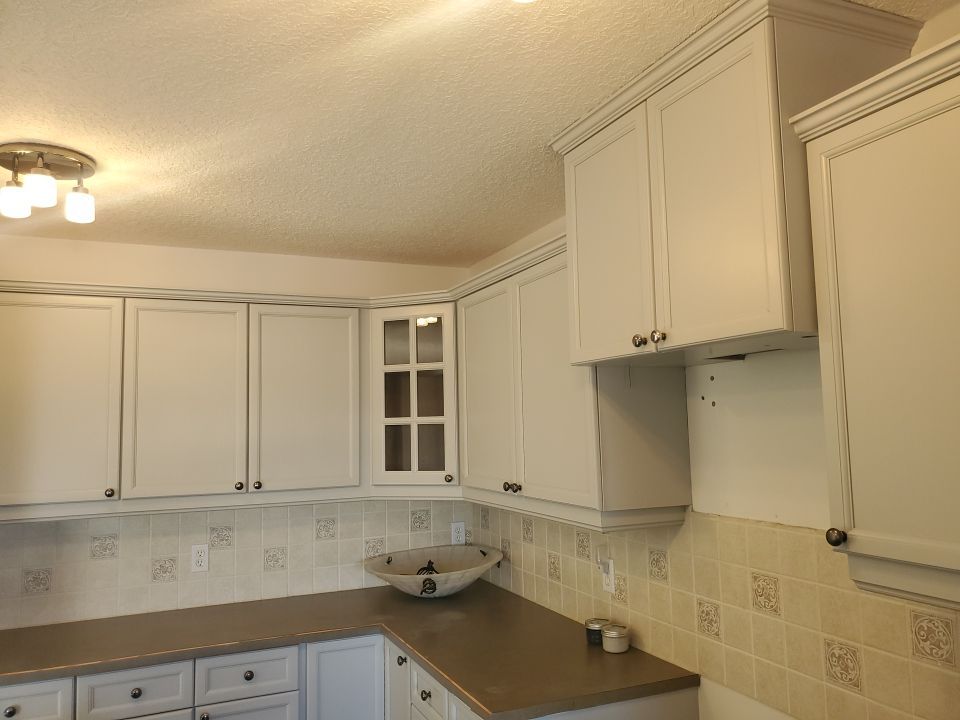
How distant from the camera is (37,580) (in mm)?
2746

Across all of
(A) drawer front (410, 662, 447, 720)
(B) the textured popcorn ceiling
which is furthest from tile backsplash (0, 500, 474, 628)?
(B) the textured popcorn ceiling

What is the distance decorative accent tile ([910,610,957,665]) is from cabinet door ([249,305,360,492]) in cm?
212

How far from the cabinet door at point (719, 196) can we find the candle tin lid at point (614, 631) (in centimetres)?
109

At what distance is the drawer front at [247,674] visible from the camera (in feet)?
8.17

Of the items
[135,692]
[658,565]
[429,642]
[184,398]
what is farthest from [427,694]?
[184,398]

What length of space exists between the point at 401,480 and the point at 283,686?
2.93ft

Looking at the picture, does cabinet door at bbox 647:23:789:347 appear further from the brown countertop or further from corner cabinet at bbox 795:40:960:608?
the brown countertop

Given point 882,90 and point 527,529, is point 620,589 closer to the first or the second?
point 527,529

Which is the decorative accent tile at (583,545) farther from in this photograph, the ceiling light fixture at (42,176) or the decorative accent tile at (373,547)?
the ceiling light fixture at (42,176)

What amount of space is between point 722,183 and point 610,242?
0.40 meters

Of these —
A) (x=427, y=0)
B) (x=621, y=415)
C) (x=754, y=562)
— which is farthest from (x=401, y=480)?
(x=427, y=0)

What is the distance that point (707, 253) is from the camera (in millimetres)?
1436

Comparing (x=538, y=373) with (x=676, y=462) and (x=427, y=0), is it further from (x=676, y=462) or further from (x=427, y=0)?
(x=427, y=0)

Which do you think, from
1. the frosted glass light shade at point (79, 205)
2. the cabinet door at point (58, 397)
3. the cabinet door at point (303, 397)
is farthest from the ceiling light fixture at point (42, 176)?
the cabinet door at point (303, 397)
